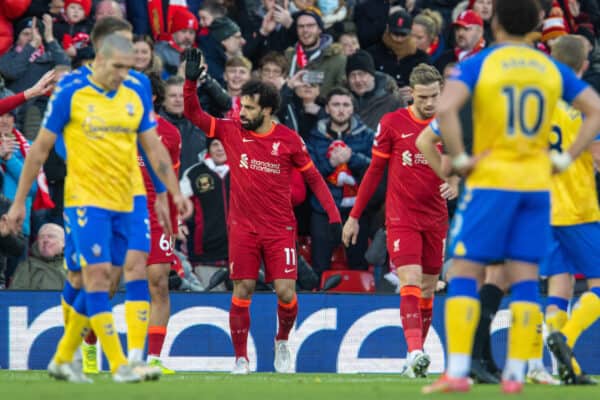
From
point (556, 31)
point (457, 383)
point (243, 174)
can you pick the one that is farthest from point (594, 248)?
point (556, 31)

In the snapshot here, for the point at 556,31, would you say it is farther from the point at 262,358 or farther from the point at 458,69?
the point at 458,69

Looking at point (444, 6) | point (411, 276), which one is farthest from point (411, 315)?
point (444, 6)

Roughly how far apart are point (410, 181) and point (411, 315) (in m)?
1.30

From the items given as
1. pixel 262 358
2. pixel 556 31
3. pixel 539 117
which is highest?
pixel 556 31

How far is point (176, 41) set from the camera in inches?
707

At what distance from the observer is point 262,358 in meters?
14.6

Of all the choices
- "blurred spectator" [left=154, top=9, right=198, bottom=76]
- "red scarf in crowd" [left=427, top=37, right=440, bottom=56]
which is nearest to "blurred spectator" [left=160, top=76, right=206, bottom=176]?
"blurred spectator" [left=154, top=9, right=198, bottom=76]

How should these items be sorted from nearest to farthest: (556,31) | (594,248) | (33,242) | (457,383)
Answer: (457,383)
(594,248)
(33,242)
(556,31)

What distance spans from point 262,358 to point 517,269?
689 centimetres

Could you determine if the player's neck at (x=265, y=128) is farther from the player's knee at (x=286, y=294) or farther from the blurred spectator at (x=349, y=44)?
the blurred spectator at (x=349, y=44)

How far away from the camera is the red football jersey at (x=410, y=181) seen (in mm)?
12383

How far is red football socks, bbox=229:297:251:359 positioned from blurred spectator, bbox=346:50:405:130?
4.79m

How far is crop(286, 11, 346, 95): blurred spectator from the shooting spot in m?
17.9

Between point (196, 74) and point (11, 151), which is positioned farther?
point (11, 151)
